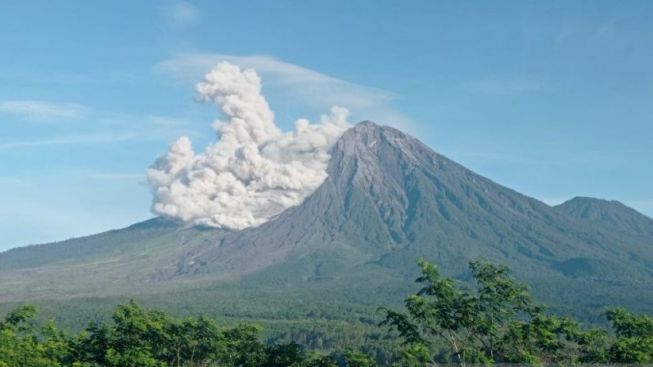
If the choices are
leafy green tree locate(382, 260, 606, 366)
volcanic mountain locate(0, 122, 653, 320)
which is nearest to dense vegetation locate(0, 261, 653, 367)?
leafy green tree locate(382, 260, 606, 366)

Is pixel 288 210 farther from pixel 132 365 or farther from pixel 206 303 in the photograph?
pixel 132 365

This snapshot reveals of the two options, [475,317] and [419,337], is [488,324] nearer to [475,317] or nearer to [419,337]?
[475,317]

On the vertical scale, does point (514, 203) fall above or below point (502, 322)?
above

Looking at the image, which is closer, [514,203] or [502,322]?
[502,322]

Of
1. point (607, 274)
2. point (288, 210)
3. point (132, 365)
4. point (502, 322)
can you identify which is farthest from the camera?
point (288, 210)

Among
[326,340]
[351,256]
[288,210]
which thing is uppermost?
[288,210]

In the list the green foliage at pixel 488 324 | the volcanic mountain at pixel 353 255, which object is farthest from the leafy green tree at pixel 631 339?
the volcanic mountain at pixel 353 255

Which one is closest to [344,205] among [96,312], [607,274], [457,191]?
[457,191]

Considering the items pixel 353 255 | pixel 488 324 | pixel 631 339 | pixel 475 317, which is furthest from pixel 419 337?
pixel 353 255
